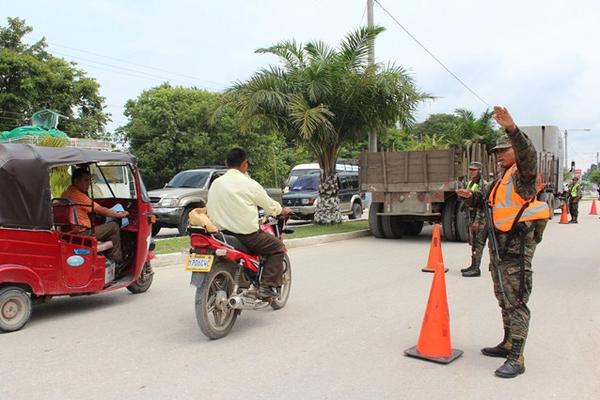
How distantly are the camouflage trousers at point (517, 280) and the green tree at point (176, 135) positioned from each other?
1105 inches

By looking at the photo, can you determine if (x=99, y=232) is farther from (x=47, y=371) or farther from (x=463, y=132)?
(x=463, y=132)

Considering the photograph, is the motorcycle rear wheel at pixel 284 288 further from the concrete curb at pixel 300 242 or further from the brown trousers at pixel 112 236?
the concrete curb at pixel 300 242

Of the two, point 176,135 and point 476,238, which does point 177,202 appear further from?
point 176,135

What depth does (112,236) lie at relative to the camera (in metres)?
6.68

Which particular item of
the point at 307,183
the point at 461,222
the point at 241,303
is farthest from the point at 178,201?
the point at 241,303

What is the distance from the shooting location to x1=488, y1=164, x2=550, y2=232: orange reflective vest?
427cm

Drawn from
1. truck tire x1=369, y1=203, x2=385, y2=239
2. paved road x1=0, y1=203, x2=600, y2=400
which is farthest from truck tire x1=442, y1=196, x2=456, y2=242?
paved road x1=0, y1=203, x2=600, y2=400

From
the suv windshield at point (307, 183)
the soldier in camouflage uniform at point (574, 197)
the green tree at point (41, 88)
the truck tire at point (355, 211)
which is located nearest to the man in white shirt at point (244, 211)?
the suv windshield at point (307, 183)

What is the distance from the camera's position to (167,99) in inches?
1350

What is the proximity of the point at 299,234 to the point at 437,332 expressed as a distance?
9.18m

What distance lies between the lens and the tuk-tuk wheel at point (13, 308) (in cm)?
537

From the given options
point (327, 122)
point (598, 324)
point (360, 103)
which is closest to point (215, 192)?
point (598, 324)

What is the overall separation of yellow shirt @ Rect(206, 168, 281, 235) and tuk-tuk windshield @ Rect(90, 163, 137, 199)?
2.61 m

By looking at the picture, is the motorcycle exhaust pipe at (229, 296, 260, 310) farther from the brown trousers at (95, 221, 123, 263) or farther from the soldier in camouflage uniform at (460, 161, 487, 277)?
the soldier in camouflage uniform at (460, 161, 487, 277)
